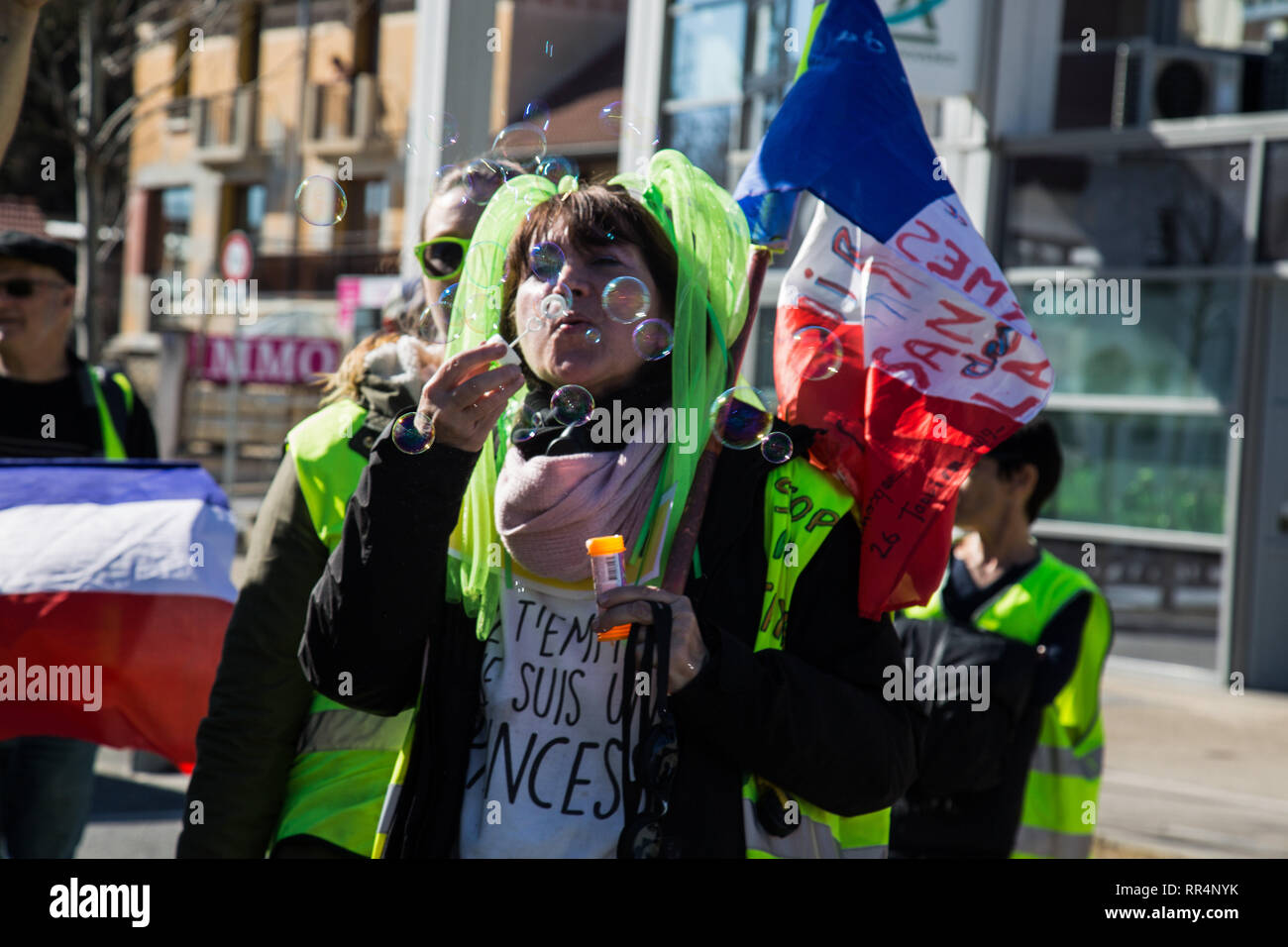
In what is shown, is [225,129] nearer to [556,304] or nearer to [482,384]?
[556,304]

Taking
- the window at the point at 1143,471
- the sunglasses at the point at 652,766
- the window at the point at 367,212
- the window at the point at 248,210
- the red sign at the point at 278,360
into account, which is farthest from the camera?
the window at the point at 248,210

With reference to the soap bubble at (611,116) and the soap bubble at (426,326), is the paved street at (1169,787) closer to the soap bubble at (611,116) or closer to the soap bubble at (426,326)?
the soap bubble at (426,326)

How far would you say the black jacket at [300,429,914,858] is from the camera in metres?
1.88

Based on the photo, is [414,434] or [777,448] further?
[777,448]

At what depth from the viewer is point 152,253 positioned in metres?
37.1

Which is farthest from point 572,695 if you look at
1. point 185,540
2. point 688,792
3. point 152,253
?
point 152,253

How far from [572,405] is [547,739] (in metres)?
0.45

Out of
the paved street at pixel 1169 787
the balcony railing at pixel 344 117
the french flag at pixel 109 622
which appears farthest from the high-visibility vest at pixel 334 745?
the balcony railing at pixel 344 117

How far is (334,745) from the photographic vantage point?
243cm

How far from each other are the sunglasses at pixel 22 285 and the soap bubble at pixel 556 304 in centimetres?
289

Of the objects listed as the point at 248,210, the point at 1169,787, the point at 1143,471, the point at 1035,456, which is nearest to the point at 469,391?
the point at 1035,456

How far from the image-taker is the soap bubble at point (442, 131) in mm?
2586

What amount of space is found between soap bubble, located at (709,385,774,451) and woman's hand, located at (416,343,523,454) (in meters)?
0.32

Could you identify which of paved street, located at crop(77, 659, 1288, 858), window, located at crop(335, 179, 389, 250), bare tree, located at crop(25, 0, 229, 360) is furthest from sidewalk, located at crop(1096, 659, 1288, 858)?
window, located at crop(335, 179, 389, 250)
